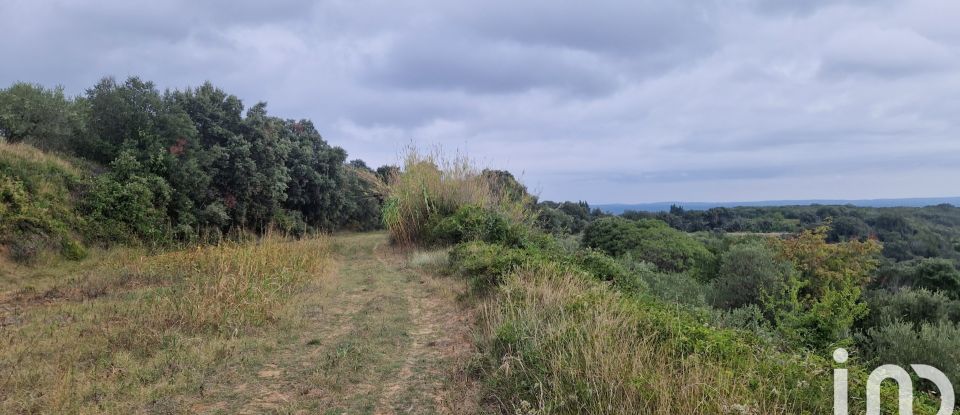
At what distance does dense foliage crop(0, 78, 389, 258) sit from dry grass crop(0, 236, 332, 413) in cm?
250

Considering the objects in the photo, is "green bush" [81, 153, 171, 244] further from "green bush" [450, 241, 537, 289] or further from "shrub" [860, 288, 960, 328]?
"shrub" [860, 288, 960, 328]

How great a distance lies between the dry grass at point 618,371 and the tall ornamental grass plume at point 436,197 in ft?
28.3

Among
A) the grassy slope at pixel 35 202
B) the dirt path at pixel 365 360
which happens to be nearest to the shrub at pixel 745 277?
the dirt path at pixel 365 360

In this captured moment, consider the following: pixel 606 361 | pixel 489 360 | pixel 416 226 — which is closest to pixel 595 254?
pixel 489 360

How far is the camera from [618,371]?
122 inches

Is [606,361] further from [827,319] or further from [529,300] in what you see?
[827,319]

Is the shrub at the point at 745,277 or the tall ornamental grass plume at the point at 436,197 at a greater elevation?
the tall ornamental grass plume at the point at 436,197

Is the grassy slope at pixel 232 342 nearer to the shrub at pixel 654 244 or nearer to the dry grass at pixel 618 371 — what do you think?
the dry grass at pixel 618 371

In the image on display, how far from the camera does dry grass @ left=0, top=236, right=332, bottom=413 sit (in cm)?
344

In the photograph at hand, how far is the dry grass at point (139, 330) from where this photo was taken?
3.44 metres

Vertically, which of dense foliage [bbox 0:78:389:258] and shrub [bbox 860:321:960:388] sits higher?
dense foliage [bbox 0:78:389:258]

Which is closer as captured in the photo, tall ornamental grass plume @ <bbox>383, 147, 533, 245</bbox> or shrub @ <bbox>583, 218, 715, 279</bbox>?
tall ornamental grass plume @ <bbox>383, 147, 533, 245</bbox>

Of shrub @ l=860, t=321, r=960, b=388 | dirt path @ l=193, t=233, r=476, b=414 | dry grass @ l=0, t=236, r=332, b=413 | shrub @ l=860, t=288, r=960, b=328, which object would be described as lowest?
shrub @ l=860, t=288, r=960, b=328

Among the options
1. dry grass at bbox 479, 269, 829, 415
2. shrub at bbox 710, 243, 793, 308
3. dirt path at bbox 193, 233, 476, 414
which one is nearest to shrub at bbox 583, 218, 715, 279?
shrub at bbox 710, 243, 793, 308
